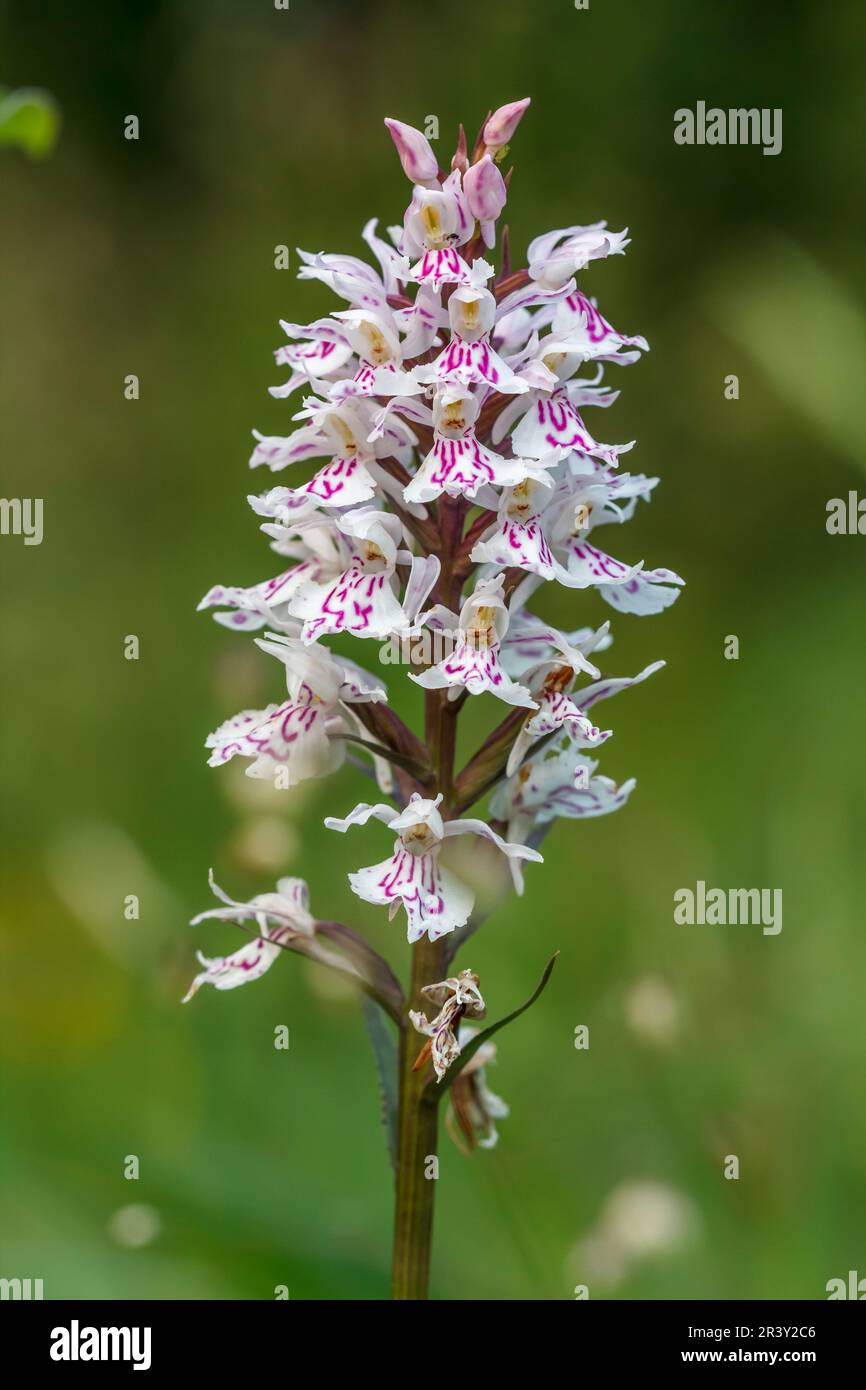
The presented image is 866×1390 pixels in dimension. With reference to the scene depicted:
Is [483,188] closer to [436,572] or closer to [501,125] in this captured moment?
[501,125]

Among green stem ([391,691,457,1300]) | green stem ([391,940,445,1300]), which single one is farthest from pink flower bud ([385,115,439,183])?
green stem ([391,940,445,1300])

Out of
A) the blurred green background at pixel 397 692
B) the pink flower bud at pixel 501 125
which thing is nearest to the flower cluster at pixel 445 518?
the pink flower bud at pixel 501 125

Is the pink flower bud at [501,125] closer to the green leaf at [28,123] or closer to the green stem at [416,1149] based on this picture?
the green leaf at [28,123]

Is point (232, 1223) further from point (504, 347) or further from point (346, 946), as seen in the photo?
point (504, 347)

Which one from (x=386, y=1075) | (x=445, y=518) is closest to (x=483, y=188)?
(x=445, y=518)

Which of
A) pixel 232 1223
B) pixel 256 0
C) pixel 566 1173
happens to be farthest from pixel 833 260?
pixel 232 1223

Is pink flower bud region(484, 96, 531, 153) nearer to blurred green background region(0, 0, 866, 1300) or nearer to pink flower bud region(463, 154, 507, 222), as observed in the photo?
pink flower bud region(463, 154, 507, 222)
